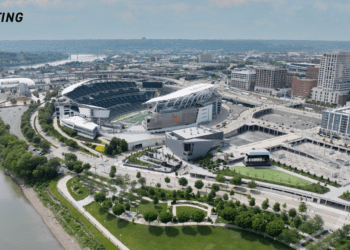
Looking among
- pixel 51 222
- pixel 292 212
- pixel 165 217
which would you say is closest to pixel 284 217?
pixel 292 212

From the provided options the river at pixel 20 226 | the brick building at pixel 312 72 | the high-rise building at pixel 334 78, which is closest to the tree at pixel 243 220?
the river at pixel 20 226

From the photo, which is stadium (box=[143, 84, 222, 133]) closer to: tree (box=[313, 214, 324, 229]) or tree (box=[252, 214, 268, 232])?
tree (box=[252, 214, 268, 232])

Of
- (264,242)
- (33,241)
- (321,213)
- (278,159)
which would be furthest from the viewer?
(278,159)

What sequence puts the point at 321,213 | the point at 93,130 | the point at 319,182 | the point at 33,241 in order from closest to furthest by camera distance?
the point at 33,241 < the point at 321,213 < the point at 319,182 < the point at 93,130

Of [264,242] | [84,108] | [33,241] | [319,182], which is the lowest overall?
[33,241]

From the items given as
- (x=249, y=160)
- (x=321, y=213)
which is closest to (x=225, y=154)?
(x=249, y=160)

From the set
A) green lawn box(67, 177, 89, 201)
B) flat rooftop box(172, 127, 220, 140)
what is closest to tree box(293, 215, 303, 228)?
flat rooftop box(172, 127, 220, 140)

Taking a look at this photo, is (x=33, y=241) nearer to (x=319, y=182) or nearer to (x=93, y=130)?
(x=93, y=130)
